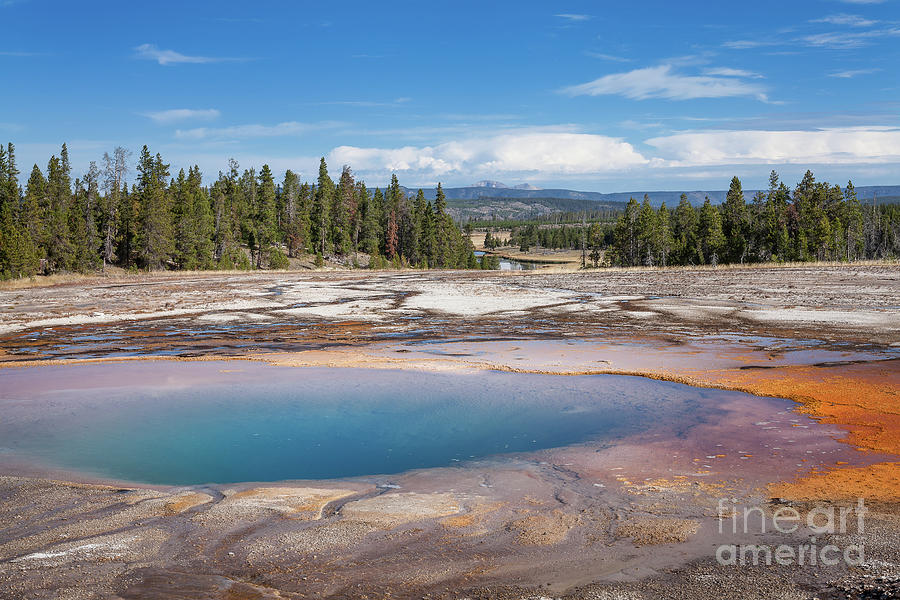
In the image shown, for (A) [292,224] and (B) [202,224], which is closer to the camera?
(B) [202,224]

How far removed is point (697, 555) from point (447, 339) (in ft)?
52.1

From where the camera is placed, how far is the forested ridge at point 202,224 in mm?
66062

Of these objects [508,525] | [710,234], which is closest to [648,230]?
[710,234]

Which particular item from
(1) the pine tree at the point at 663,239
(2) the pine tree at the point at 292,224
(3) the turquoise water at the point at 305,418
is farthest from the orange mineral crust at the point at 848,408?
(2) the pine tree at the point at 292,224

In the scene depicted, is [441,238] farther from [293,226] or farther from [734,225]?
[734,225]

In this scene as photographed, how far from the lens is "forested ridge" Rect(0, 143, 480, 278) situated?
217ft

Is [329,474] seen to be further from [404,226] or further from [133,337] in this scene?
[404,226]

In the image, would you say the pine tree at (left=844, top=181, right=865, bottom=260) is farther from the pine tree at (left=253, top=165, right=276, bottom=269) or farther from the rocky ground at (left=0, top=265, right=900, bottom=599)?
the rocky ground at (left=0, top=265, right=900, bottom=599)

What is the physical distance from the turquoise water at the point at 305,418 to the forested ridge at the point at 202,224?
50.6 m

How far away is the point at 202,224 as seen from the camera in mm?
80688

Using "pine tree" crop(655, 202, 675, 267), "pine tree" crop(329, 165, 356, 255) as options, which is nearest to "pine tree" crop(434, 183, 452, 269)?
"pine tree" crop(329, 165, 356, 255)

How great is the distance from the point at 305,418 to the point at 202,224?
75.0m

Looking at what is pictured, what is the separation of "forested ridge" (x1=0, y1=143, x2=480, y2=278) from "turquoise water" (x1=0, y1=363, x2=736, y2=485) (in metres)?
50.6

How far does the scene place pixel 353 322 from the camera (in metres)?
26.8
